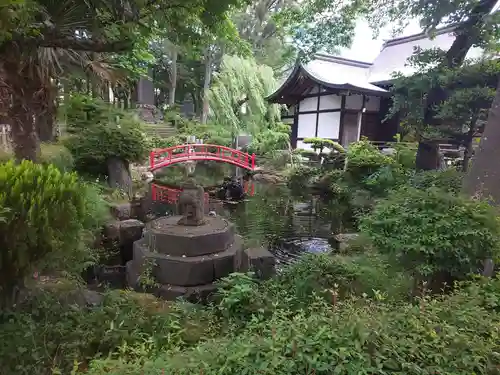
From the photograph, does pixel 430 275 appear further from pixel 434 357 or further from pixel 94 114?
pixel 94 114

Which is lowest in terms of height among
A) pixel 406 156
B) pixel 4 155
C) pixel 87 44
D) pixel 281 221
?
pixel 281 221

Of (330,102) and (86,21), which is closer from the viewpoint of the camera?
(86,21)

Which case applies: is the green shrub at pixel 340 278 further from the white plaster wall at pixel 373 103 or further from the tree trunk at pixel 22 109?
the white plaster wall at pixel 373 103

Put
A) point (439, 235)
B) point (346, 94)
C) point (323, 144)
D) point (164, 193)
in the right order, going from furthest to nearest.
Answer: point (346, 94), point (323, 144), point (164, 193), point (439, 235)

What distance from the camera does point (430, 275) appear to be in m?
3.58

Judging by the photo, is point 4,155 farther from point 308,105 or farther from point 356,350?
point 308,105

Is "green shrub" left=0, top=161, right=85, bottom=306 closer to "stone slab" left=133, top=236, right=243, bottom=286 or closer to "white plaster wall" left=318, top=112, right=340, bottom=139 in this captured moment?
"stone slab" left=133, top=236, right=243, bottom=286

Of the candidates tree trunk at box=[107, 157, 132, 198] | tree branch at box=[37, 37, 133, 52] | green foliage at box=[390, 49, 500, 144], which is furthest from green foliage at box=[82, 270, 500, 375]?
tree trunk at box=[107, 157, 132, 198]

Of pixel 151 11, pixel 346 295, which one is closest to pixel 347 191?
pixel 346 295

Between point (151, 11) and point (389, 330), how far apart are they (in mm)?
4042

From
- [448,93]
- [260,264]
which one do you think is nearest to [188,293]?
[260,264]

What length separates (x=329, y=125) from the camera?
58.2ft

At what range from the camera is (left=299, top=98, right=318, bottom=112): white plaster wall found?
18.7 m

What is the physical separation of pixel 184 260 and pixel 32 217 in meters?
3.08
